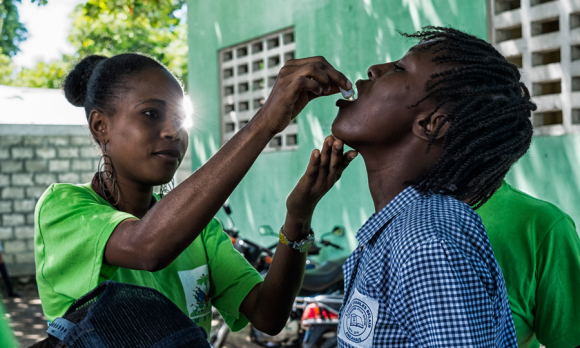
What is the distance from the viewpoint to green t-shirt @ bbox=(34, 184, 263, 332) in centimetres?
157

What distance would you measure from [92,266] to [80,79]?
825 millimetres

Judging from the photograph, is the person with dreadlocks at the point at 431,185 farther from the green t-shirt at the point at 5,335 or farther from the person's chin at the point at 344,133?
the green t-shirt at the point at 5,335

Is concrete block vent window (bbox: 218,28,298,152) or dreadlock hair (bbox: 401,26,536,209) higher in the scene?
concrete block vent window (bbox: 218,28,298,152)

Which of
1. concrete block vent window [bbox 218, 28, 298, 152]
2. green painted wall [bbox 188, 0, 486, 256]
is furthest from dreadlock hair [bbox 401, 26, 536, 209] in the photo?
concrete block vent window [bbox 218, 28, 298, 152]

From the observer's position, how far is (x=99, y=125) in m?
1.88

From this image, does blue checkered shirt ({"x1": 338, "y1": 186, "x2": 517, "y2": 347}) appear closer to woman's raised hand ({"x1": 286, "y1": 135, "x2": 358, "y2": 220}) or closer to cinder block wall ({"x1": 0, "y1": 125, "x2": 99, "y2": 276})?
woman's raised hand ({"x1": 286, "y1": 135, "x2": 358, "y2": 220})

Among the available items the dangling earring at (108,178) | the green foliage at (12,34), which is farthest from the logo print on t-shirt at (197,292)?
the green foliage at (12,34)

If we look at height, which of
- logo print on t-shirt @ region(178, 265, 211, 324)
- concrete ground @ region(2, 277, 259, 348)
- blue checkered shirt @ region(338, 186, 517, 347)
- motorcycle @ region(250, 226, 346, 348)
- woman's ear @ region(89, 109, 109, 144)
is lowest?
concrete ground @ region(2, 277, 259, 348)

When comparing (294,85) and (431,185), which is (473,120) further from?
(294,85)

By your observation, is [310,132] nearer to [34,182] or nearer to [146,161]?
[146,161]

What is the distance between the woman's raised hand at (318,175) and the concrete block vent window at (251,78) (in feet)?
16.2

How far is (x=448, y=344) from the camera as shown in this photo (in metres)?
1.15

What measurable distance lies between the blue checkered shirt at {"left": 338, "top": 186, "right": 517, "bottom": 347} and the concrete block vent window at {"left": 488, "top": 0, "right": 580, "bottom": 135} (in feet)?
10.2

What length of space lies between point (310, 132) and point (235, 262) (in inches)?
180
